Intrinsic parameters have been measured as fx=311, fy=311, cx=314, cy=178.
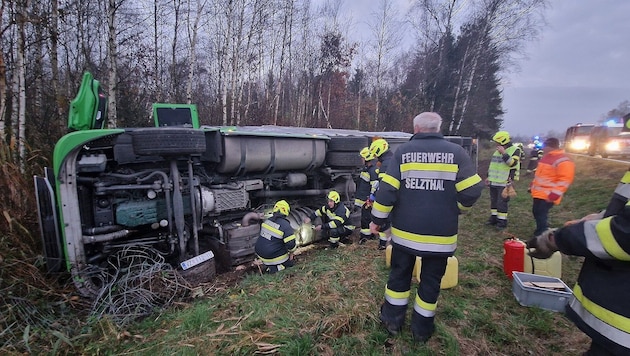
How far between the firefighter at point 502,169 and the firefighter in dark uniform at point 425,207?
12.6 feet

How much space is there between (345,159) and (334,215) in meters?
1.01

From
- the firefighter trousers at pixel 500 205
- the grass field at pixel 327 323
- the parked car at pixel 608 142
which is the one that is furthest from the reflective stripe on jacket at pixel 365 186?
the parked car at pixel 608 142

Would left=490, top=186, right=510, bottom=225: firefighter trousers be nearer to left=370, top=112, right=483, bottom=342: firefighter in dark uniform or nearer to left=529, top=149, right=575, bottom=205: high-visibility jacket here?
left=529, top=149, right=575, bottom=205: high-visibility jacket

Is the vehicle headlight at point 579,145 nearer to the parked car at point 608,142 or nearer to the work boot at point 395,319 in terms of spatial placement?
the parked car at point 608,142

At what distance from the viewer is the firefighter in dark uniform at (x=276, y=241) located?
3.90 metres

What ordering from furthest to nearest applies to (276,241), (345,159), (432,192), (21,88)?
(345,159) < (21,88) < (276,241) < (432,192)

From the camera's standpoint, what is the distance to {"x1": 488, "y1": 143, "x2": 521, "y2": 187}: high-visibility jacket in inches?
214

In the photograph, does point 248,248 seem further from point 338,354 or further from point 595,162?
point 595,162

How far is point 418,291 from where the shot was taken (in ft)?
7.65

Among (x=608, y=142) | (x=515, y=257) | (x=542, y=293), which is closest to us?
(x=542, y=293)

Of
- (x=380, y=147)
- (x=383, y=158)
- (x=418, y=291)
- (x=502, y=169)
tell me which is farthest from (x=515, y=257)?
(x=502, y=169)

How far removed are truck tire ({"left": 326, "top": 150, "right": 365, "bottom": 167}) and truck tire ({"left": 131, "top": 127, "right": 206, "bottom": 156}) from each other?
241 cm

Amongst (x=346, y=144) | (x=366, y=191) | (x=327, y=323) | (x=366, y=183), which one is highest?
(x=346, y=144)

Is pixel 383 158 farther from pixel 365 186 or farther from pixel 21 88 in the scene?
pixel 21 88
